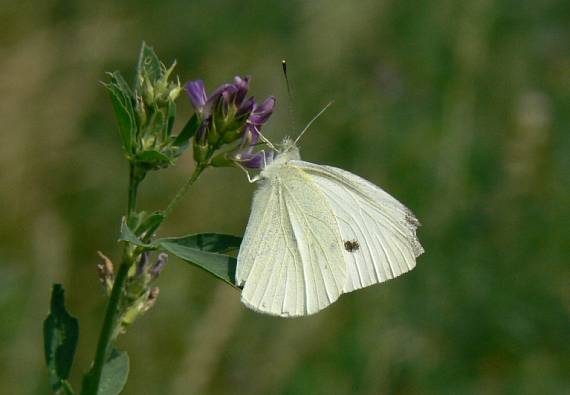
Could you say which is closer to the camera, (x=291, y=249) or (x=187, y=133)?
(x=187, y=133)

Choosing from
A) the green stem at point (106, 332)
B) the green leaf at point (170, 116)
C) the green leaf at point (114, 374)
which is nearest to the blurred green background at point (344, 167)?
the green leaf at point (114, 374)

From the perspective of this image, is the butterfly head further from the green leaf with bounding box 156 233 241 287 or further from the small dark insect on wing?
the green leaf with bounding box 156 233 241 287

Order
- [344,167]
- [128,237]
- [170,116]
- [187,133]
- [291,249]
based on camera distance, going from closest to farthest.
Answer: [128,237]
[170,116]
[187,133]
[291,249]
[344,167]

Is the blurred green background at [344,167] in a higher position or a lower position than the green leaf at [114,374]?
higher

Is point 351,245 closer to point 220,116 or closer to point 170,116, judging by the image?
point 220,116

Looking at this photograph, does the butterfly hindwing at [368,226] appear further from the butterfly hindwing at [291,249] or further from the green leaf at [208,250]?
the green leaf at [208,250]

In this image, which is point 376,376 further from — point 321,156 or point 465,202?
point 321,156

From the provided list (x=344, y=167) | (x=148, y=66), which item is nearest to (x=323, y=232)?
(x=148, y=66)
